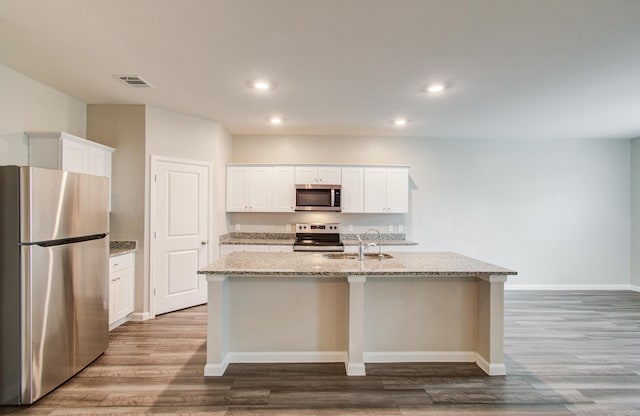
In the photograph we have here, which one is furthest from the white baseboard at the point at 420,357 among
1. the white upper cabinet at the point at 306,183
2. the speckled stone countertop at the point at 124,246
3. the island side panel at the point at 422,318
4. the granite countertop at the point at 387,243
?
the speckled stone countertop at the point at 124,246

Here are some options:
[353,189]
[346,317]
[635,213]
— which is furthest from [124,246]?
[635,213]

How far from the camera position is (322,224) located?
5.18 m

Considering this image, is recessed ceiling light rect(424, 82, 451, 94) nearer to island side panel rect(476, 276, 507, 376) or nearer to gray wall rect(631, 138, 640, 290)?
island side panel rect(476, 276, 507, 376)

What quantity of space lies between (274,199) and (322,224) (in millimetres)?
893

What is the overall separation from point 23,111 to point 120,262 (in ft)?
5.77

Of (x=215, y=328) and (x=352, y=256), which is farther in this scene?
(x=352, y=256)

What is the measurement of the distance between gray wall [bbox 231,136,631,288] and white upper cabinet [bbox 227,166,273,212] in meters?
2.04

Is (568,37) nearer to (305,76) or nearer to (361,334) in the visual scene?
(305,76)

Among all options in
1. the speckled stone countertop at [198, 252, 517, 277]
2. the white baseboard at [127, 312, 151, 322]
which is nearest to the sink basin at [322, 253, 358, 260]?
the speckled stone countertop at [198, 252, 517, 277]

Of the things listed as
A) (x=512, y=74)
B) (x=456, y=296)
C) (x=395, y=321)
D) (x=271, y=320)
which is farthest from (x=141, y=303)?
(x=512, y=74)

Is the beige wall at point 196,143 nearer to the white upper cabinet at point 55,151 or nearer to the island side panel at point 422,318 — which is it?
the white upper cabinet at point 55,151

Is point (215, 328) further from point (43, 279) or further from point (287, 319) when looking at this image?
point (43, 279)

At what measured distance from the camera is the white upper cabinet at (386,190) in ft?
16.6

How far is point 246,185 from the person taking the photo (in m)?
5.04
